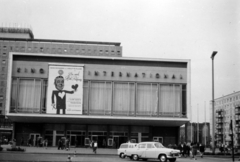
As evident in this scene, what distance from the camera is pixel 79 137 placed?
5272 centimetres

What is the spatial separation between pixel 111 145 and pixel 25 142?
1288 centimetres

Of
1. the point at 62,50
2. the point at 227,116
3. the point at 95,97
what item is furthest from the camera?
the point at 62,50

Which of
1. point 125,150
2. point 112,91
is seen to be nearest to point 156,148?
point 125,150

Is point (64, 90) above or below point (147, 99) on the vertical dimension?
above

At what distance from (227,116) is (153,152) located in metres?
110

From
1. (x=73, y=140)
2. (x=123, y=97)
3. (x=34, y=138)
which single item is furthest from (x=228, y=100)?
(x=34, y=138)

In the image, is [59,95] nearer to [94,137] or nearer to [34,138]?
[34,138]

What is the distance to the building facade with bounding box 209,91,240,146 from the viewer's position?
11774 centimetres

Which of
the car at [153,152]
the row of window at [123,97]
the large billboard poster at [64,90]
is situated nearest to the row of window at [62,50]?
the row of window at [123,97]

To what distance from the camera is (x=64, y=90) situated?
1950 inches

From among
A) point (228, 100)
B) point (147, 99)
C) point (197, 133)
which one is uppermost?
point (228, 100)

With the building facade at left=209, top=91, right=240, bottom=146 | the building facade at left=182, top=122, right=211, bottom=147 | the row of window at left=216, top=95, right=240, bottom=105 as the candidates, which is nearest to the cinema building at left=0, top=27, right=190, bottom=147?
the building facade at left=182, top=122, right=211, bottom=147

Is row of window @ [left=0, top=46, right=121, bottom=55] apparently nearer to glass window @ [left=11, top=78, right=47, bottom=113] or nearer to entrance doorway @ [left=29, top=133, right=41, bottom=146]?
glass window @ [left=11, top=78, right=47, bottom=113]

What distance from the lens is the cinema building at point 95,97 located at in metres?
49.8
